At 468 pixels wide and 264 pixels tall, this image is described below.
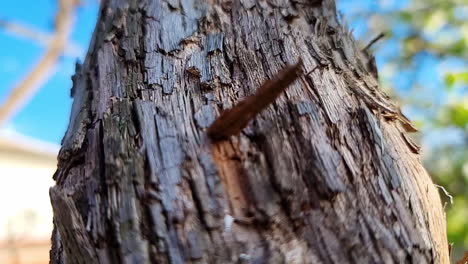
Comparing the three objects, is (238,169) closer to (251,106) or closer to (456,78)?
(251,106)

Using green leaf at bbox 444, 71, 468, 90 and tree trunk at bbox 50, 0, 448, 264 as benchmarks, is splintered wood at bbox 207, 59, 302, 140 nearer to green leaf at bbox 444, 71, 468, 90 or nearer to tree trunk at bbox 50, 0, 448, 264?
tree trunk at bbox 50, 0, 448, 264

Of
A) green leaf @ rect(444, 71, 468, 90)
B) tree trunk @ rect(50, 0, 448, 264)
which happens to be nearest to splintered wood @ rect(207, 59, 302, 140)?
tree trunk @ rect(50, 0, 448, 264)

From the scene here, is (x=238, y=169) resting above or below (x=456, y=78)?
below

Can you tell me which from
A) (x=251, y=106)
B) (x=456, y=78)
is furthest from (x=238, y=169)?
(x=456, y=78)

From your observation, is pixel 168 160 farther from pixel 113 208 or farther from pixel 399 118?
pixel 399 118

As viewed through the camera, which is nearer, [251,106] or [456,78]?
[251,106]
